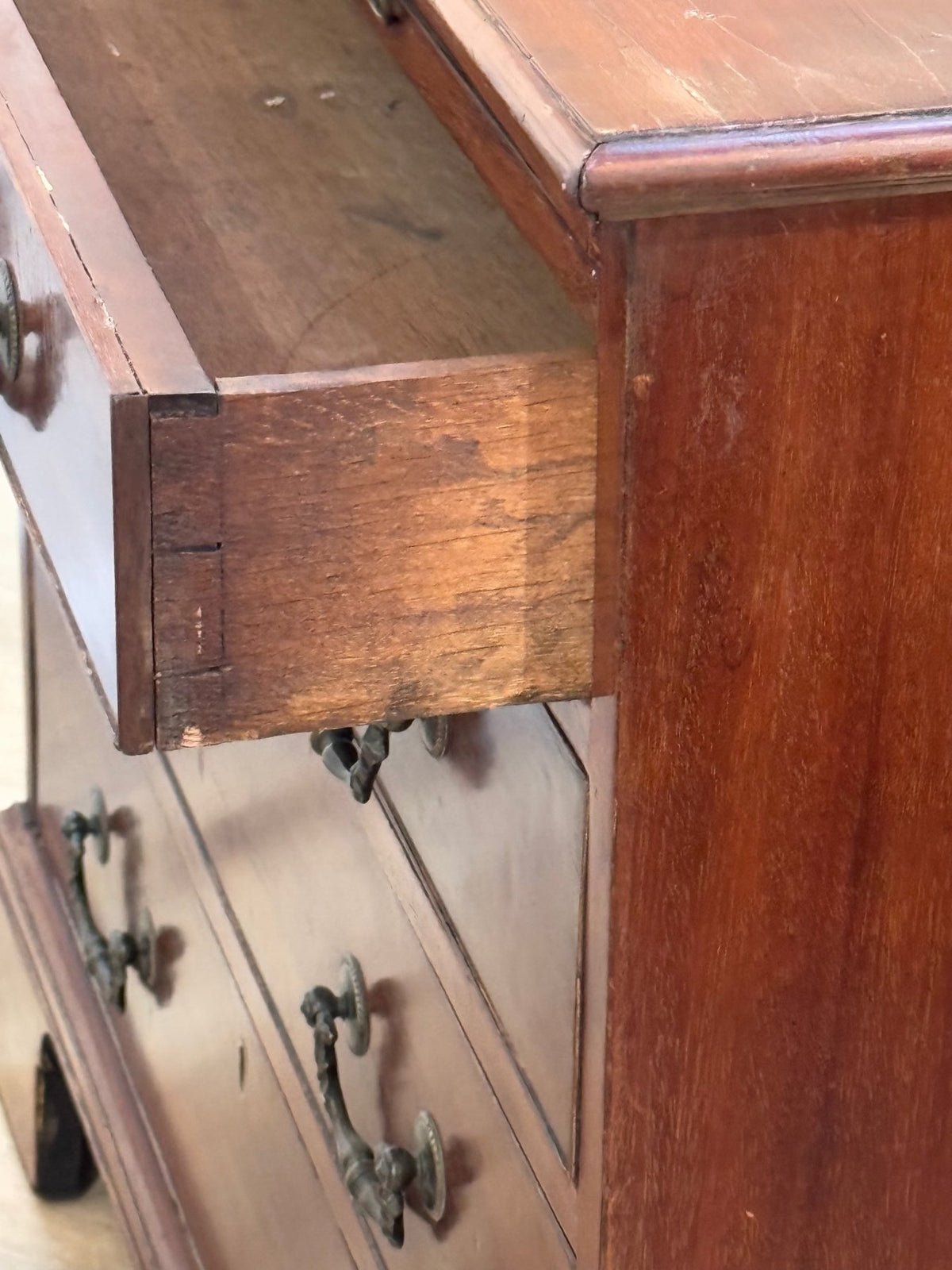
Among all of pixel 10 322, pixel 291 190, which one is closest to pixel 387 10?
pixel 291 190

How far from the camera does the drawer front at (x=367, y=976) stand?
750 mm

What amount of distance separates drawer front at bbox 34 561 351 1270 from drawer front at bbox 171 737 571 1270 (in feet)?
0.27

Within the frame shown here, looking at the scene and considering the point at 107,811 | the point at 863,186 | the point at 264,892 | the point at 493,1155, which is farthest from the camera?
the point at 107,811

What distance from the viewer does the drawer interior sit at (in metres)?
0.60

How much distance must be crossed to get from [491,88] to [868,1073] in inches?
15.1

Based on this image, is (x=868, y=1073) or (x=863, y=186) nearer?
(x=863, y=186)

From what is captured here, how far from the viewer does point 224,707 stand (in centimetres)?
54

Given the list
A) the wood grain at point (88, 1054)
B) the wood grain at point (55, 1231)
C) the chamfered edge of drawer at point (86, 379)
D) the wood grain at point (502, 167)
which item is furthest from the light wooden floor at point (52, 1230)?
the wood grain at point (502, 167)

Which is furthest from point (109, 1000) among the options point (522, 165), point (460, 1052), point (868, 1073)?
point (522, 165)

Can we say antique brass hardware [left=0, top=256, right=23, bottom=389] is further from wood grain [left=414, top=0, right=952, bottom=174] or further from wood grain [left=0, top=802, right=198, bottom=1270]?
wood grain [left=0, top=802, right=198, bottom=1270]

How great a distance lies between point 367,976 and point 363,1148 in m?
0.08

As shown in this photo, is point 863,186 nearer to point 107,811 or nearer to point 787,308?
point 787,308

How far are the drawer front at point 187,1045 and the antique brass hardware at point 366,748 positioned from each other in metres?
0.24

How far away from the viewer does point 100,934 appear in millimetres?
1342
